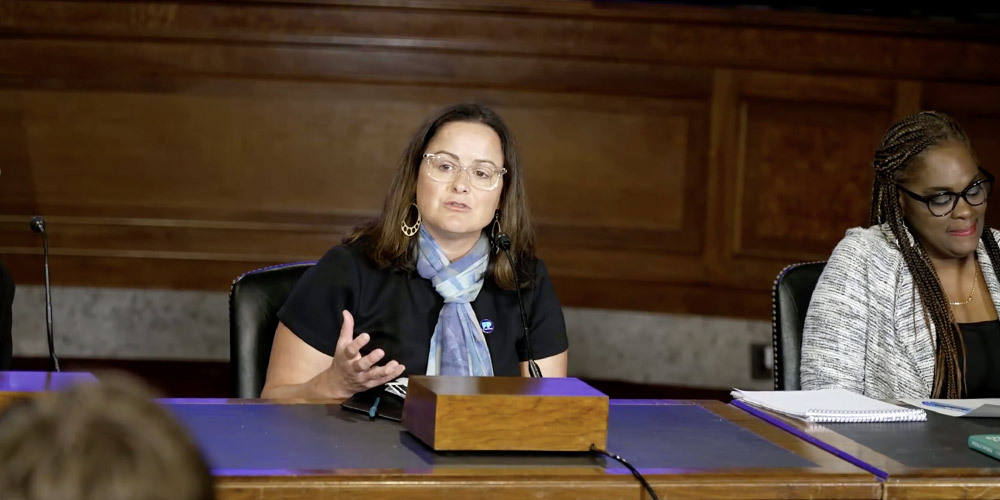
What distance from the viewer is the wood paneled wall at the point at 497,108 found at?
479 centimetres

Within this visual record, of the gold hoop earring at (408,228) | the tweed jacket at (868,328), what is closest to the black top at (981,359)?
the tweed jacket at (868,328)

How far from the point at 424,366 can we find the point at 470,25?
2589 millimetres

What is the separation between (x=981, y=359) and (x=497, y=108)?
256 centimetres

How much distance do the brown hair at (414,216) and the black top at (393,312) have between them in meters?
0.03

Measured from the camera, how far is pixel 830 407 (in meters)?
2.09

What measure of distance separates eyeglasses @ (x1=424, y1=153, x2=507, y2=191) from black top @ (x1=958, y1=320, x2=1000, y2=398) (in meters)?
1.15

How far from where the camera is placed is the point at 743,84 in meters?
4.87

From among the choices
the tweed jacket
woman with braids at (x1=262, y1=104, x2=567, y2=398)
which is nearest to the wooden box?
woman with braids at (x1=262, y1=104, x2=567, y2=398)

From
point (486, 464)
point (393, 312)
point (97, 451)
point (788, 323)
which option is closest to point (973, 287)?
point (788, 323)

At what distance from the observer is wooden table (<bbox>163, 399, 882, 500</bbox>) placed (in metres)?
1.49

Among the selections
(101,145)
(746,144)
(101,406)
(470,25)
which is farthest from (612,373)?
(101,406)

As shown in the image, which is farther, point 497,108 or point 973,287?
point 497,108

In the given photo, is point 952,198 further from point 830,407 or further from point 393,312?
point 393,312

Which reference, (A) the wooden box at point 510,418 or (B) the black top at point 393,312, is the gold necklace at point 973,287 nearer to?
(B) the black top at point 393,312
